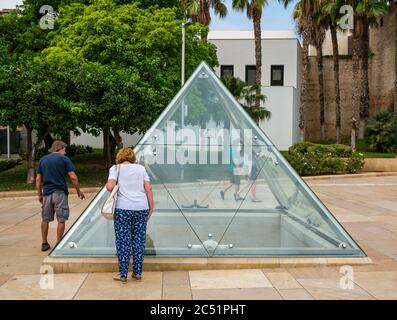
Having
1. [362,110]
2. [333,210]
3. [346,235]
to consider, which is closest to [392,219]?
[333,210]

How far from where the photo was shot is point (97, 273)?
21.4ft

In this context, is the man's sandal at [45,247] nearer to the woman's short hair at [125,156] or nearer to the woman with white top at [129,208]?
the woman with white top at [129,208]

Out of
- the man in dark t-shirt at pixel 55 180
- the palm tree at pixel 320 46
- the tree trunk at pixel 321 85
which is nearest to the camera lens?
the man in dark t-shirt at pixel 55 180

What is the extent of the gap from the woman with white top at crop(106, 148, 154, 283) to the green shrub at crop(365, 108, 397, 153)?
27987 mm

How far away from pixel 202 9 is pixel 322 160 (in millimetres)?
13637

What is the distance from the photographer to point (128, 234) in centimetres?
602

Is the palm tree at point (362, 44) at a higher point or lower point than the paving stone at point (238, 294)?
higher

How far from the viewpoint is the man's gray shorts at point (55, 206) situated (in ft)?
25.3

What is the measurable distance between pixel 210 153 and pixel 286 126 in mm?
27260

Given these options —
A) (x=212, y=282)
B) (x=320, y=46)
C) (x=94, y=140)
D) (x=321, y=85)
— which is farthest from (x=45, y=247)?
(x=321, y=85)

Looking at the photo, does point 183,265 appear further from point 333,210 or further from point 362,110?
point 362,110

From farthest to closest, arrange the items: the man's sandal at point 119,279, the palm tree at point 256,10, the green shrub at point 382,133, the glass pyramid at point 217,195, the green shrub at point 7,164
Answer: the green shrub at point 382,133 → the palm tree at point 256,10 → the green shrub at point 7,164 → the glass pyramid at point 217,195 → the man's sandal at point 119,279

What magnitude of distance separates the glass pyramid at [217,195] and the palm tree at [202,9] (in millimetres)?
23971

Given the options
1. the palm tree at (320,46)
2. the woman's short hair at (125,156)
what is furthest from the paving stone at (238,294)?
the palm tree at (320,46)
